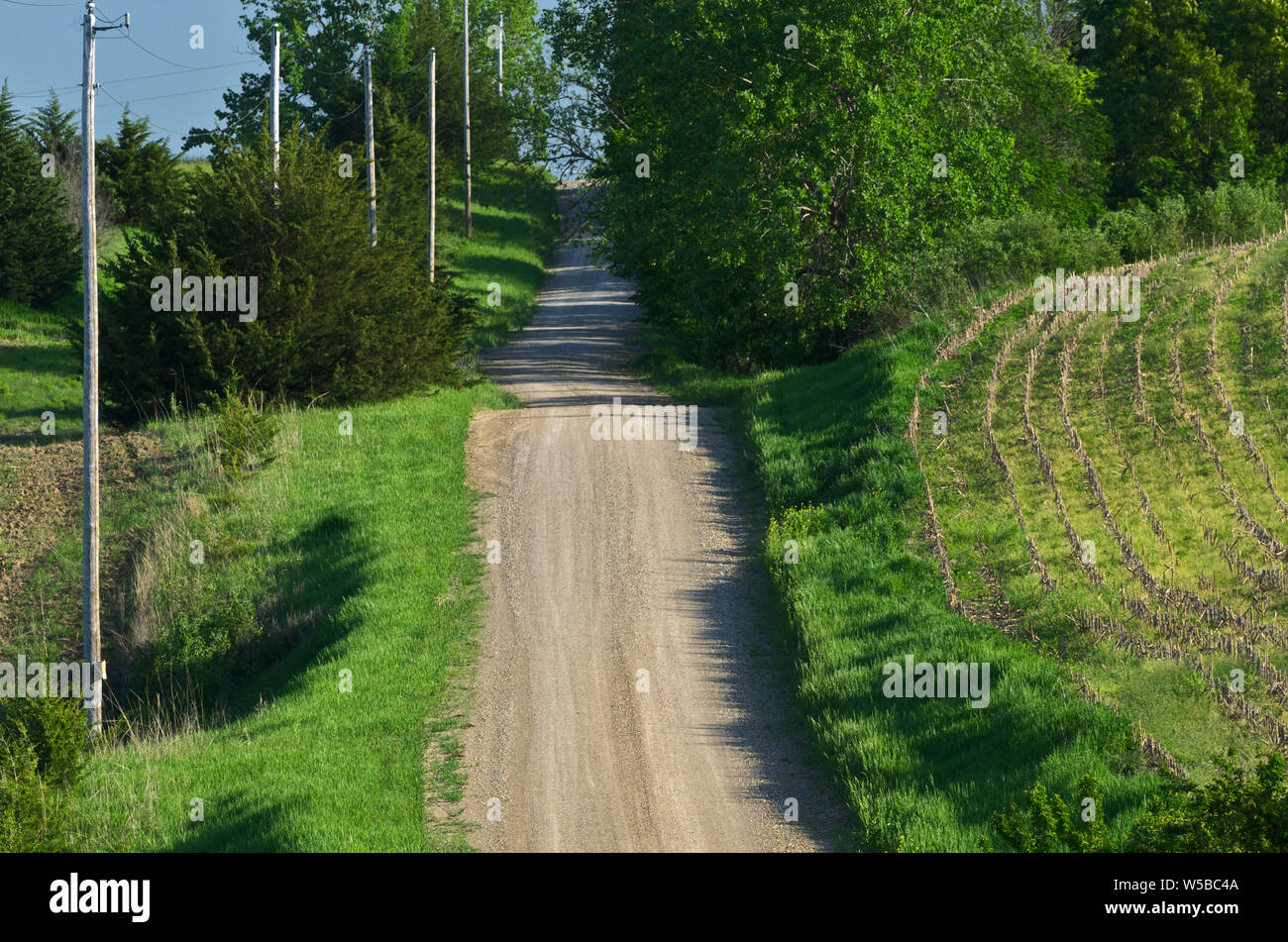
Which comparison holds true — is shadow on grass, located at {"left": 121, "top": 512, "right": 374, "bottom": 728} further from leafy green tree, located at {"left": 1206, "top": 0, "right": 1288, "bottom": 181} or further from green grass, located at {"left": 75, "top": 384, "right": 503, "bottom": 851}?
leafy green tree, located at {"left": 1206, "top": 0, "right": 1288, "bottom": 181}

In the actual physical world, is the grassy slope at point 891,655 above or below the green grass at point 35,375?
below

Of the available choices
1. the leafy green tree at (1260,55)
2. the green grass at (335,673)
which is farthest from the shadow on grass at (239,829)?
the leafy green tree at (1260,55)

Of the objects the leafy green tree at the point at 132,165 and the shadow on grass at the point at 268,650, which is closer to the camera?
the shadow on grass at the point at 268,650

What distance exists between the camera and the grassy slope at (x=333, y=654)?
11.8 meters

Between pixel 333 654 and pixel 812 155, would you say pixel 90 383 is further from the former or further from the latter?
pixel 812 155

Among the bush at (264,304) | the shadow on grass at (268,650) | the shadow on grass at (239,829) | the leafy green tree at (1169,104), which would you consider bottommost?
the shadow on grass at (239,829)

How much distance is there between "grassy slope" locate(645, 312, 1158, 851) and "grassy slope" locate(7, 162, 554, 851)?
410cm

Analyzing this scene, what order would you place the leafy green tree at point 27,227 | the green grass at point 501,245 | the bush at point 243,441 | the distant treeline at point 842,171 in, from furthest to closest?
the green grass at point 501,245 → the leafy green tree at point 27,227 → the distant treeline at point 842,171 → the bush at point 243,441

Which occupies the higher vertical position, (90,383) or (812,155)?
(812,155)

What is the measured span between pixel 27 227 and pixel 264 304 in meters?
19.6

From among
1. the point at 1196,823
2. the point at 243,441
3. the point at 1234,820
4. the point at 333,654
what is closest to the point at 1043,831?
the point at 1196,823

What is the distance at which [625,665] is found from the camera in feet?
49.7

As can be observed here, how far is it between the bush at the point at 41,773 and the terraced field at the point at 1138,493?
34.0ft

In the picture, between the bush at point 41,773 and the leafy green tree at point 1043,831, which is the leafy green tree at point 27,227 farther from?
the leafy green tree at point 1043,831
